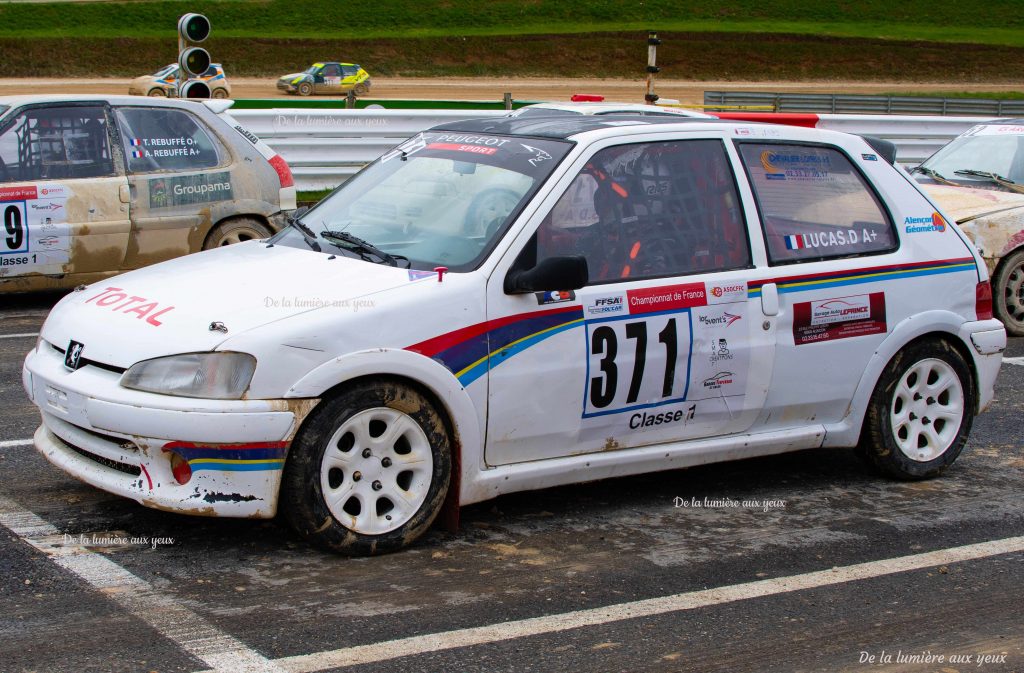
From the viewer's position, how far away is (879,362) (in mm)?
5883

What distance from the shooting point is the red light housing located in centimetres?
445

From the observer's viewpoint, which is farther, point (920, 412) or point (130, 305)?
point (920, 412)

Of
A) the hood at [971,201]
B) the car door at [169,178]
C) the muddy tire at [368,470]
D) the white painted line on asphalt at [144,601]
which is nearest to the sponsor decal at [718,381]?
the muddy tire at [368,470]

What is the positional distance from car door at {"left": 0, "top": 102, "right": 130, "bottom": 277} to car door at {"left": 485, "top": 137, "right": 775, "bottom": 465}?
5.95 meters

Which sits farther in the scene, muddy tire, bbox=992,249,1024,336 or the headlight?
muddy tire, bbox=992,249,1024,336

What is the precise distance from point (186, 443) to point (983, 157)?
30.7 ft

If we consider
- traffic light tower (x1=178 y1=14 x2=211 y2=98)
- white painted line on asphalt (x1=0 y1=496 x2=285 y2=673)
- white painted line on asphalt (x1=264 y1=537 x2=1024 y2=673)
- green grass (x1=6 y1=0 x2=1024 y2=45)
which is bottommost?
white painted line on asphalt (x1=264 y1=537 x2=1024 y2=673)

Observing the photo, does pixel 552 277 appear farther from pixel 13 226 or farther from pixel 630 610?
pixel 13 226

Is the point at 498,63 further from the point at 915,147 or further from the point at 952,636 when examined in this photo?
the point at 952,636

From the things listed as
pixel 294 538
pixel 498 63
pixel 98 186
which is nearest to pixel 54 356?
pixel 294 538

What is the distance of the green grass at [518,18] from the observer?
53.2 m

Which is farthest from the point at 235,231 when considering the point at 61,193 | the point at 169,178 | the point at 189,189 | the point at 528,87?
the point at 528,87

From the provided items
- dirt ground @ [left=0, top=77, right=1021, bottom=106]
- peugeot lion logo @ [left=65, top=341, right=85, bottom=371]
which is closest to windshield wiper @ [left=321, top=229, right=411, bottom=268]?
peugeot lion logo @ [left=65, top=341, right=85, bottom=371]

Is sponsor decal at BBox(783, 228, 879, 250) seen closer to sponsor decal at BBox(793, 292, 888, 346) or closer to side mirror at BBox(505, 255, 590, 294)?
sponsor decal at BBox(793, 292, 888, 346)
